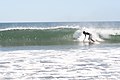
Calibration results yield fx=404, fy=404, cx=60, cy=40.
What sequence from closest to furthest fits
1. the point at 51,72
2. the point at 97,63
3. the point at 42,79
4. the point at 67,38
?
the point at 42,79 → the point at 51,72 → the point at 97,63 → the point at 67,38

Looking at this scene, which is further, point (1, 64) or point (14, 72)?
point (1, 64)

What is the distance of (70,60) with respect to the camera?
1700 cm

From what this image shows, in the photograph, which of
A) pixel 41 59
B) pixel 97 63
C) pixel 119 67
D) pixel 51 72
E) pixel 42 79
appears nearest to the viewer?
pixel 42 79

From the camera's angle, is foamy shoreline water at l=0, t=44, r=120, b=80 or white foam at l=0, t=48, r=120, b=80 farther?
white foam at l=0, t=48, r=120, b=80

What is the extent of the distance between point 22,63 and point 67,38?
2147 centimetres

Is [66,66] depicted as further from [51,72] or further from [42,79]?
[42,79]

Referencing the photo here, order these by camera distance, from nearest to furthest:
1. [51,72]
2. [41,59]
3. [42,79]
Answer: [42,79] → [51,72] → [41,59]

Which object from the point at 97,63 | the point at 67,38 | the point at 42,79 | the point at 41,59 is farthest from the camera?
the point at 67,38

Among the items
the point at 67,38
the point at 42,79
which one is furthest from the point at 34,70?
the point at 67,38

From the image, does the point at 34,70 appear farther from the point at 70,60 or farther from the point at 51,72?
the point at 70,60

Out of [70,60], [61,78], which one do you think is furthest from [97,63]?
[61,78]

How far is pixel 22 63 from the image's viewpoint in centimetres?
1620

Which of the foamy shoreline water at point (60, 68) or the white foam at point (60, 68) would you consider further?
the white foam at point (60, 68)

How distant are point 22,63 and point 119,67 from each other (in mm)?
4027
